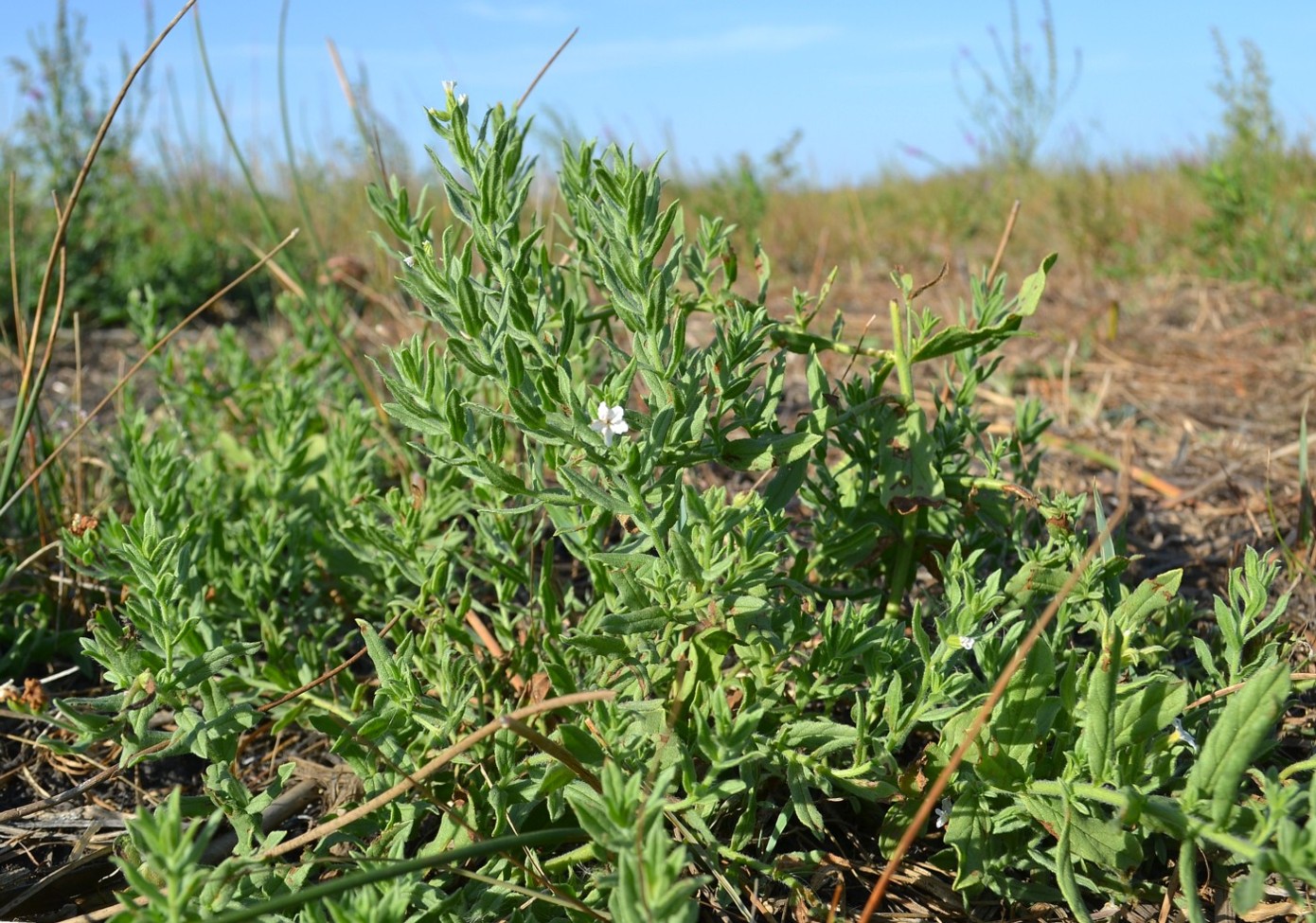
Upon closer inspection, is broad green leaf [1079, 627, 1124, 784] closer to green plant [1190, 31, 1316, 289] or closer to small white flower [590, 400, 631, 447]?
small white flower [590, 400, 631, 447]

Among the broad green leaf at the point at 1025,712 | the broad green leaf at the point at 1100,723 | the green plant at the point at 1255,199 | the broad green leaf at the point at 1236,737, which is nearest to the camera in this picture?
the broad green leaf at the point at 1236,737

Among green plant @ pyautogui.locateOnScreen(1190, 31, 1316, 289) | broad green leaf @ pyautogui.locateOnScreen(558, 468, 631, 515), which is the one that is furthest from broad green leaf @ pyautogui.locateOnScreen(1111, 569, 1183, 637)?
green plant @ pyautogui.locateOnScreen(1190, 31, 1316, 289)

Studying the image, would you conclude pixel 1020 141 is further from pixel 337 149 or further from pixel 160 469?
pixel 160 469

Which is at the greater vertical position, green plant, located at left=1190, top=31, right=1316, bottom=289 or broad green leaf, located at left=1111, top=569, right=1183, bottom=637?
green plant, located at left=1190, top=31, right=1316, bottom=289

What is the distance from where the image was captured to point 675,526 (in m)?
1.49

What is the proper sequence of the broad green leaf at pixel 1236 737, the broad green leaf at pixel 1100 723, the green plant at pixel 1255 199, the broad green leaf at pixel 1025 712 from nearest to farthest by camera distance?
the broad green leaf at pixel 1236 737
the broad green leaf at pixel 1100 723
the broad green leaf at pixel 1025 712
the green plant at pixel 1255 199

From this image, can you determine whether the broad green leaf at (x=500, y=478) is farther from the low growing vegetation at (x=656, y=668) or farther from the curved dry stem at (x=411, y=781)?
the curved dry stem at (x=411, y=781)

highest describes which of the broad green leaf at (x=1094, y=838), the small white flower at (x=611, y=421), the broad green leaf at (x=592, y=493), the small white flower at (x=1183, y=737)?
the small white flower at (x=611, y=421)

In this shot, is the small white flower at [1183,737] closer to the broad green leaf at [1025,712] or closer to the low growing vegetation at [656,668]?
the low growing vegetation at [656,668]

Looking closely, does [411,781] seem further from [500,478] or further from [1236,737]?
[1236,737]

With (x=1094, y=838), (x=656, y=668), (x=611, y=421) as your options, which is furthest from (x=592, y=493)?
(x=1094, y=838)

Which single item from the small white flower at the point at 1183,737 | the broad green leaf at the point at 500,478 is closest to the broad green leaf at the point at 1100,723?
the small white flower at the point at 1183,737

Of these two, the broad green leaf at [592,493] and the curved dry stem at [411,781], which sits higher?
the broad green leaf at [592,493]

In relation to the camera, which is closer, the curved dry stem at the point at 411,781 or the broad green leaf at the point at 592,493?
the curved dry stem at the point at 411,781
